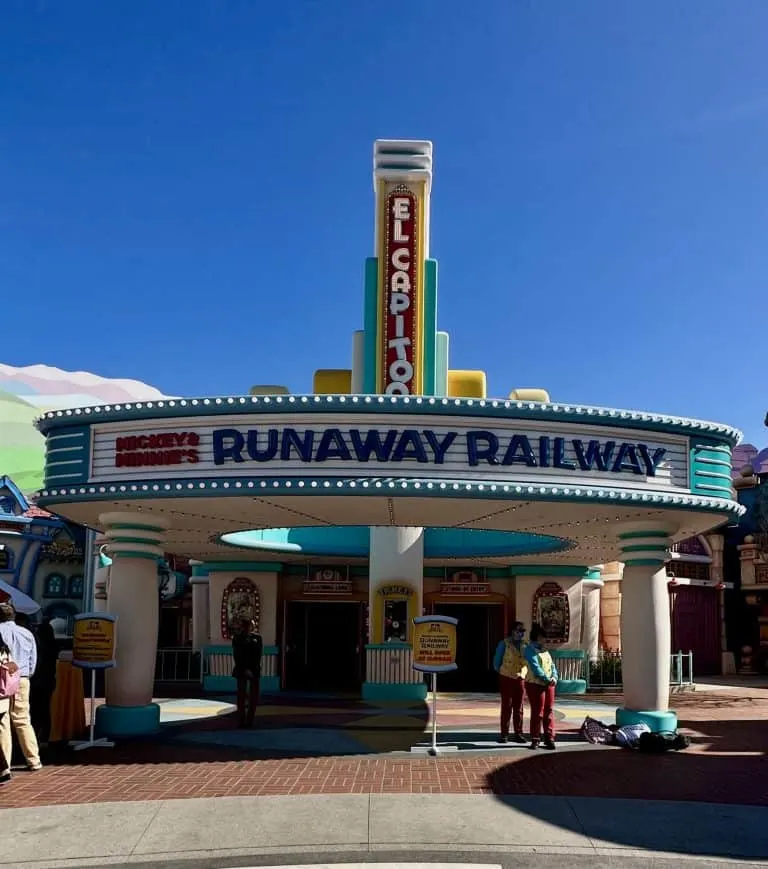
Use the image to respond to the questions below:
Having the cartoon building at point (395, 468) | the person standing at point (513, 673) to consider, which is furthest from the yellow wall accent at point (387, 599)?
the person standing at point (513, 673)

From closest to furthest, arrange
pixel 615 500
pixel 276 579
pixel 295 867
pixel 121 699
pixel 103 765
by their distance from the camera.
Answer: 1. pixel 295 867
2. pixel 103 765
3. pixel 615 500
4. pixel 121 699
5. pixel 276 579

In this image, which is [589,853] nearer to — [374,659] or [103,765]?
[103,765]

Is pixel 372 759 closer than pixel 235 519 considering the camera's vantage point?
Yes

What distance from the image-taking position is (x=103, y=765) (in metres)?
10.5

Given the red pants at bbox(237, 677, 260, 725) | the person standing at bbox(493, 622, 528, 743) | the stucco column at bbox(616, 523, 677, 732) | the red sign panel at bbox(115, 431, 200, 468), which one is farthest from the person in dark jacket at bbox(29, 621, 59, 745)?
the stucco column at bbox(616, 523, 677, 732)

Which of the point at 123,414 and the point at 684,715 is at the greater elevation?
the point at 123,414

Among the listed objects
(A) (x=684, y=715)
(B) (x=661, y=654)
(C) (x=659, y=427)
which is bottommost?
(A) (x=684, y=715)

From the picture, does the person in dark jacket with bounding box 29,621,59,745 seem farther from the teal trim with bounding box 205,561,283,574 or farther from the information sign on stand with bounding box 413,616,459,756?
the teal trim with bounding box 205,561,283,574

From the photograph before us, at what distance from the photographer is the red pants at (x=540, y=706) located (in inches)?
457

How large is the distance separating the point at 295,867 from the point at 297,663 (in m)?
15.8

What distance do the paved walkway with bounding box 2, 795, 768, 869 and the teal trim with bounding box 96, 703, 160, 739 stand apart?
14.1 feet

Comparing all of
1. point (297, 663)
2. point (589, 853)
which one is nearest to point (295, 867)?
point (589, 853)

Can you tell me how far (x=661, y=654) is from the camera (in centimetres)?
1267

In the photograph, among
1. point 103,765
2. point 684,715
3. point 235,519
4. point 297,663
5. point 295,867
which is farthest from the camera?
point 297,663
